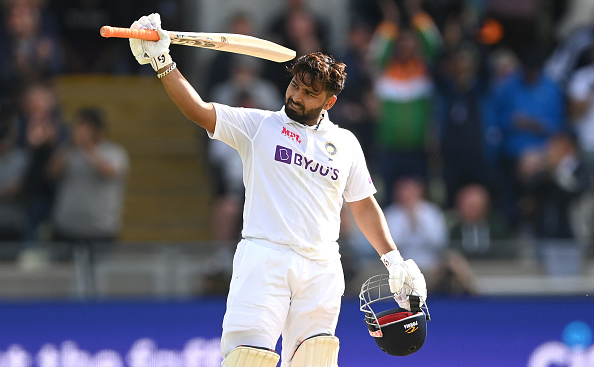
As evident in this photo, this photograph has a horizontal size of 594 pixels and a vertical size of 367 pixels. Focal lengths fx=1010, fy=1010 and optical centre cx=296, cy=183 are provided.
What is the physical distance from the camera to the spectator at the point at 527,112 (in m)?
10.4

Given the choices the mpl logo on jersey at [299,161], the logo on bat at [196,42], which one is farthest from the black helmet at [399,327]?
the logo on bat at [196,42]

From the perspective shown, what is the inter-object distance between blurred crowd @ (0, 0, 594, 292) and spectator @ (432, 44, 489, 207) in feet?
0.05

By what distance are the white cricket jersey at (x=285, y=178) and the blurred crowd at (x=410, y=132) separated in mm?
2927

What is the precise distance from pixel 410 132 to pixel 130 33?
550 centimetres

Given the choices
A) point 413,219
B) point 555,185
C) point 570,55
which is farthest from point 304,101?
point 570,55

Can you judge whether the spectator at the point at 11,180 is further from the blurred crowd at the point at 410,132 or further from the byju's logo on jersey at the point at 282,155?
the byju's logo on jersey at the point at 282,155

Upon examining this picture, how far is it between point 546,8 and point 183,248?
6754mm

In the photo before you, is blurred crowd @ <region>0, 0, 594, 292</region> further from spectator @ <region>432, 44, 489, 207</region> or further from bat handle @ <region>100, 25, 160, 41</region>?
bat handle @ <region>100, 25, 160, 41</region>

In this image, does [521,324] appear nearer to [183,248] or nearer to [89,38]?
[183,248]

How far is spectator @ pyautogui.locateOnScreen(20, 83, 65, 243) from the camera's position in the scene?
9.42m

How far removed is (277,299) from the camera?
17.5ft

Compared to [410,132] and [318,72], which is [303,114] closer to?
[318,72]

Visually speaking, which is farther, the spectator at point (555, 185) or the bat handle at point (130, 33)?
the spectator at point (555, 185)

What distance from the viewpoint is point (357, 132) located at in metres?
10.2
